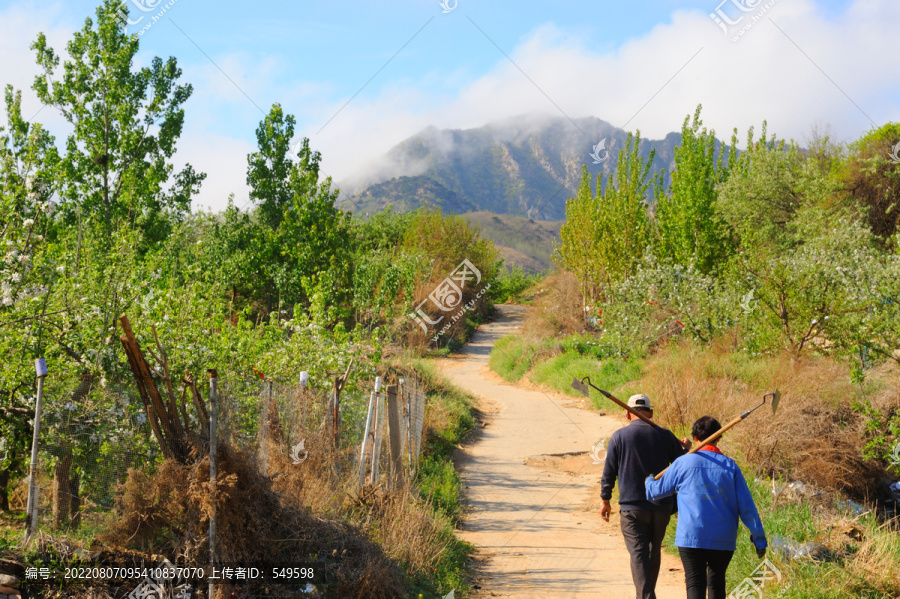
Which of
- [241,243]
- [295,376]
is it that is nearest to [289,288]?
[241,243]

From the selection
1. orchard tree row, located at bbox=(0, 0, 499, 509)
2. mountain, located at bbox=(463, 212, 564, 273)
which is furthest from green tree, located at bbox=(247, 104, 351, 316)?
mountain, located at bbox=(463, 212, 564, 273)

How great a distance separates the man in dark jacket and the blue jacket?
1.89ft

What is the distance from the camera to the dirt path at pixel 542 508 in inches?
274

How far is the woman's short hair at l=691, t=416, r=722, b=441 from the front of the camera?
4816 mm

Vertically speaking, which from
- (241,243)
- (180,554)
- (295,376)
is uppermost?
(241,243)

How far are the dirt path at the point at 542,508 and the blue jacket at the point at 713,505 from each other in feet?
7.09

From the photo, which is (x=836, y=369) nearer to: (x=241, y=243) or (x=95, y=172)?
(x=241, y=243)

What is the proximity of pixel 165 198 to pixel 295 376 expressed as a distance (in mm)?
13482

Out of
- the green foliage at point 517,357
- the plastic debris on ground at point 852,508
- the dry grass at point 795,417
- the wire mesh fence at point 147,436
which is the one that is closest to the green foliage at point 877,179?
the green foliage at point 517,357

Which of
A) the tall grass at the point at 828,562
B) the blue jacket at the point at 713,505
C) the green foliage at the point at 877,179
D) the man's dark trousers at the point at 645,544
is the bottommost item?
the tall grass at the point at 828,562

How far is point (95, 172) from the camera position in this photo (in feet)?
59.5

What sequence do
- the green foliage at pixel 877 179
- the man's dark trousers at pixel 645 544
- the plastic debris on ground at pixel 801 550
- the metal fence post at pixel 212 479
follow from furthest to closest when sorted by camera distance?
1. the green foliage at pixel 877 179
2. the plastic debris on ground at pixel 801 550
3. the man's dark trousers at pixel 645 544
4. the metal fence post at pixel 212 479

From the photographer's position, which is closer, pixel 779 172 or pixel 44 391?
pixel 44 391

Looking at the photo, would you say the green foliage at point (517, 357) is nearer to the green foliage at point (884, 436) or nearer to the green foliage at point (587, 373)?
the green foliage at point (587, 373)
